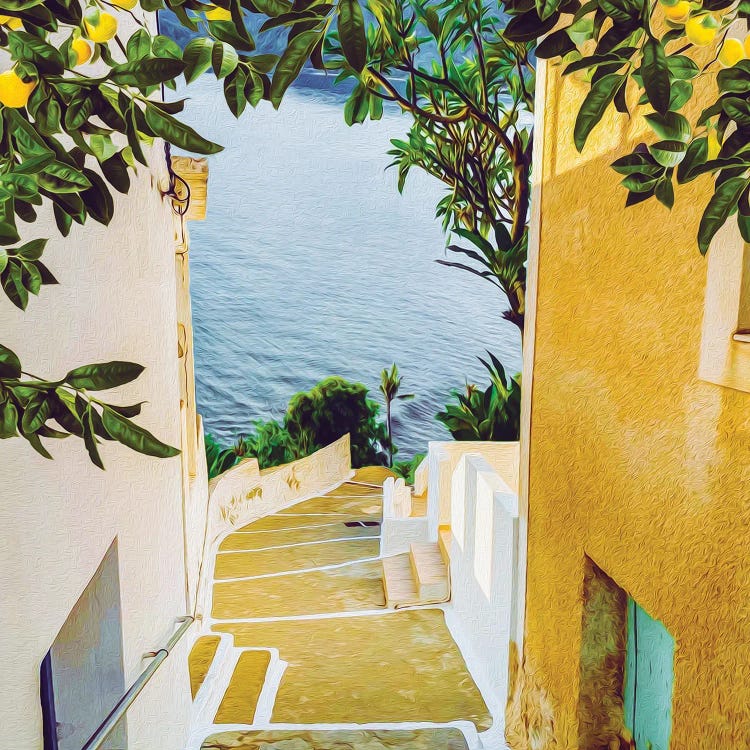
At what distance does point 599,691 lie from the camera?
109 inches

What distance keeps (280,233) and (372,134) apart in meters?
3.15

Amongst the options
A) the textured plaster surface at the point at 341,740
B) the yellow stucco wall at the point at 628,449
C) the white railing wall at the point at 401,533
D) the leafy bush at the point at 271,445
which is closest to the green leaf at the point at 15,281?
the yellow stucco wall at the point at 628,449

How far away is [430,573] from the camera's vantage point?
21.9ft

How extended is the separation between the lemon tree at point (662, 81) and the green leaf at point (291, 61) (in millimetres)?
181

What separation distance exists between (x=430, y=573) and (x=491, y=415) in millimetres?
3206

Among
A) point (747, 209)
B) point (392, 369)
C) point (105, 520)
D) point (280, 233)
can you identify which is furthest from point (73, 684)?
point (280, 233)

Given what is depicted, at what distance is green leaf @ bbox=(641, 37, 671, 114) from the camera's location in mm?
587

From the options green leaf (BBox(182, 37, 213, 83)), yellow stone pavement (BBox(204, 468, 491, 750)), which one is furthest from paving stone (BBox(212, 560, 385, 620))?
green leaf (BBox(182, 37, 213, 83))

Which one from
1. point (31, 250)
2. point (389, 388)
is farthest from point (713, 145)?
point (389, 388)

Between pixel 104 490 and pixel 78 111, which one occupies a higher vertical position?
pixel 78 111

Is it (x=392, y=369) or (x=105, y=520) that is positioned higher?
(x=105, y=520)

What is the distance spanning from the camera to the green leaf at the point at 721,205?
0.65 meters

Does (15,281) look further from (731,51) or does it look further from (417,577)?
(417,577)

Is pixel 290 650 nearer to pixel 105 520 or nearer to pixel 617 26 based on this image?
pixel 105 520
